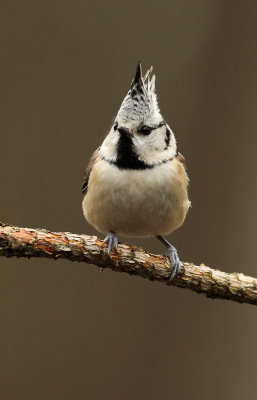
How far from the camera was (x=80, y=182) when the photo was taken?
3.89 m

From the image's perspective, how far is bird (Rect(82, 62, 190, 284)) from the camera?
2.82 metres

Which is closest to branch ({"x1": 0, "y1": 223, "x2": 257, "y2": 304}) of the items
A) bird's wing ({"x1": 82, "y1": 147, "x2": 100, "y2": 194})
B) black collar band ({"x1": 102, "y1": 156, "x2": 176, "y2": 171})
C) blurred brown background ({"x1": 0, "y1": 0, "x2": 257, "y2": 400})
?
black collar band ({"x1": 102, "y1": 156, "x2": 176, "y2": 171})

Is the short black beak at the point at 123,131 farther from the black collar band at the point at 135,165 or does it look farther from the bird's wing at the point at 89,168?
the bird's wing at the point at 89,168

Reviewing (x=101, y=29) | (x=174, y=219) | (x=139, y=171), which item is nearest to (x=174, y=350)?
(x=174, y=219)

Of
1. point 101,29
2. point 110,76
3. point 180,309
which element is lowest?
point 180,309

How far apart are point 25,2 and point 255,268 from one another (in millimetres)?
2534

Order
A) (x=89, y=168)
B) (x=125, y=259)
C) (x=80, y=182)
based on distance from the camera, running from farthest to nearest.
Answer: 1. (x=80, y=182)
2. (x=89, y=168)
3. (x=125, y=259)

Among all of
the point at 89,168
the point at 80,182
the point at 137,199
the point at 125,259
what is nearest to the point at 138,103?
the point at 137,199

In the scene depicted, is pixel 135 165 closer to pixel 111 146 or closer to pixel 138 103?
pixel 111 146

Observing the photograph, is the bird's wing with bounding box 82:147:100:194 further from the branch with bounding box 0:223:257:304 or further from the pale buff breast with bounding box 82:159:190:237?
the branch with bounding box 0:223:257:304

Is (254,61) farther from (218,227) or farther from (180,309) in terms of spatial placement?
(180,309)

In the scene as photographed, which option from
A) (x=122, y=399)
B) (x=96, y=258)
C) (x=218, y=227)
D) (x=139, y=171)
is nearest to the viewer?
A: (x=96, y=258)

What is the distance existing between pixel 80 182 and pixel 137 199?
3.77ft

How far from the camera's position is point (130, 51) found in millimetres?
4148
